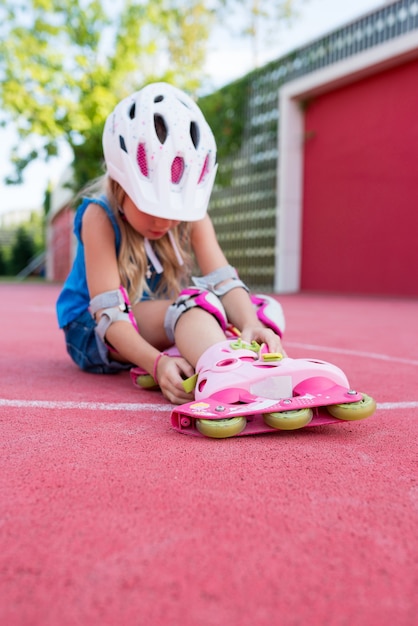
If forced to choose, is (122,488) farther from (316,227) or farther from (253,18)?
(253,18)

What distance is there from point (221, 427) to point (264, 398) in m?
0.16

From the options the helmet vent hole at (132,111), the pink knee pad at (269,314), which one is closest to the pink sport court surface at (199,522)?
the pink knee pad at (269,314)

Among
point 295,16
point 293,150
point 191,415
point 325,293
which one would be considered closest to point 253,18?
point 295,16

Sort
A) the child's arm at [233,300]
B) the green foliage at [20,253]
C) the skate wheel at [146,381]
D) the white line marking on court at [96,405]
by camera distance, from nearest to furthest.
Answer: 1. the white line marking on court at [96,405]
2. the child's arm at [233,300]
3. the skate wheel at [146,381]
4. the green foliage at [20,253]

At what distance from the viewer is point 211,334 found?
1802 mm

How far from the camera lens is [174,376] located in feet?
5.68

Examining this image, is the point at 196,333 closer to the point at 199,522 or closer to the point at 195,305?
the point at 195,305

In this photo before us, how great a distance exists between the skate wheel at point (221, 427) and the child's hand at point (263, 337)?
431 millimetres

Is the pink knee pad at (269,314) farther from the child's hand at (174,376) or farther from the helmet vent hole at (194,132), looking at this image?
the helmet vent hole at (194,132)

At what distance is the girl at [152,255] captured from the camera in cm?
192

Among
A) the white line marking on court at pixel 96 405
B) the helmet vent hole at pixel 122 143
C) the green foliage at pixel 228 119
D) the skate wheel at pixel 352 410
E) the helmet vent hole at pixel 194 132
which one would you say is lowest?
the white line marking on court at pixel 96 405

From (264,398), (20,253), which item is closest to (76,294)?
(264,398)

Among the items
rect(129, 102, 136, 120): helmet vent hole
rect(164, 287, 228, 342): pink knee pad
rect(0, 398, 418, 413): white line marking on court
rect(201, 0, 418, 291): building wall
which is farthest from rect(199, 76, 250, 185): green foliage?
rect(0, 398, 418, 413): white line marking on court

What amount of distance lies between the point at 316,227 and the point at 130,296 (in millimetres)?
9133
